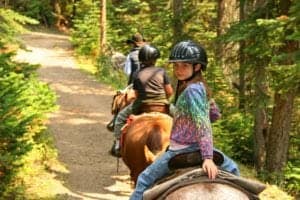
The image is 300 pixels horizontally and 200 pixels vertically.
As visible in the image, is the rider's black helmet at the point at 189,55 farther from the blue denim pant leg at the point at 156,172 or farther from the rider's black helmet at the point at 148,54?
the rider's black helmet at the point at 148,54

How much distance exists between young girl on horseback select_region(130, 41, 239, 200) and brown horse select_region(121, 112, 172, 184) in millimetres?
1935

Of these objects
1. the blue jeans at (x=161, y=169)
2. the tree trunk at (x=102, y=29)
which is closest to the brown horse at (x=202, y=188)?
the blue jeans at (x=161, y=169)

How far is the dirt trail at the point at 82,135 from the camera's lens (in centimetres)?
1057

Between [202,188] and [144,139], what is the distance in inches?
138

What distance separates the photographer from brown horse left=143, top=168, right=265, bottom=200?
455 centimetres

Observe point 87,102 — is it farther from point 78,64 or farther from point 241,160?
point 78,64

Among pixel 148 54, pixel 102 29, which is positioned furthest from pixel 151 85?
pixel 102 29

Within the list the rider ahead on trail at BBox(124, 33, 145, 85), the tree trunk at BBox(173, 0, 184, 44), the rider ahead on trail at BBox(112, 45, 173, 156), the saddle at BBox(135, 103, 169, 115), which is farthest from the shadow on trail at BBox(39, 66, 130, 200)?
the tree trunk at BBox(173, 0, 184, 44)

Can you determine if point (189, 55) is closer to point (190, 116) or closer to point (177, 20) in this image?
point (190, 116)

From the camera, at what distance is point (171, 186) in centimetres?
471

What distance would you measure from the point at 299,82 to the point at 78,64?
20.8 m

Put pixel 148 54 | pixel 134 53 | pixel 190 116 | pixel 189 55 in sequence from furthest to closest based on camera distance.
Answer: pixel 134 53, pixel 148 54, pixel 189 55, pixel 190 116

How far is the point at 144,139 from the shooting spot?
8.05 m

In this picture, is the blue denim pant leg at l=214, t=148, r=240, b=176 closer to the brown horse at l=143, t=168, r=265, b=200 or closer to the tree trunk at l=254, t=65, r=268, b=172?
the brown horse at l=143, t=168, r=265, b=200
